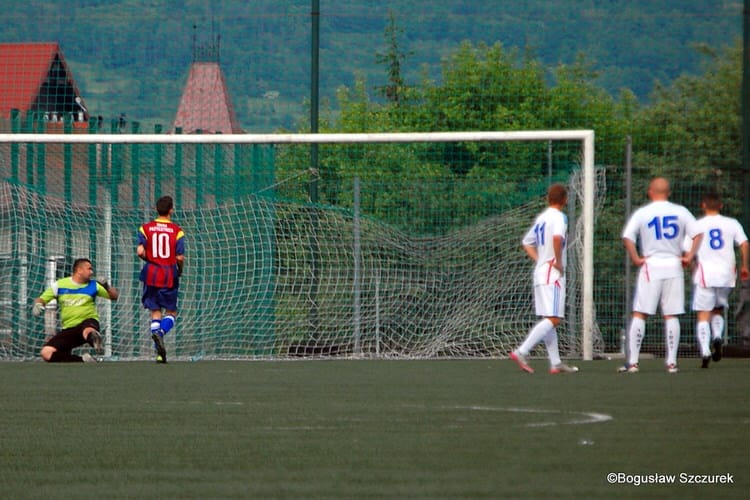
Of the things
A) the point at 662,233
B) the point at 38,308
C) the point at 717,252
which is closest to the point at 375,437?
the point at 662,233

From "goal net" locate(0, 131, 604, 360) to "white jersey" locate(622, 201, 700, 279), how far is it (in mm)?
3728

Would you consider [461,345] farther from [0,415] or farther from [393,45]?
[393,45]

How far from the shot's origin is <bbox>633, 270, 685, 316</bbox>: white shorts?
38.0 feet

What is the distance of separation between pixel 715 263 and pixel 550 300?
97.7 inches

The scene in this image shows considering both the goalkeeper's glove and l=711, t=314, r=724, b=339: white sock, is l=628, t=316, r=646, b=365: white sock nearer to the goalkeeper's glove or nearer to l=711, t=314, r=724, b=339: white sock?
l=711, t=314, r=724, b=339: white sock

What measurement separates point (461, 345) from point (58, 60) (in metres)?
7.71

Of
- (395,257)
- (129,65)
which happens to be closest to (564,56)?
(129,65)

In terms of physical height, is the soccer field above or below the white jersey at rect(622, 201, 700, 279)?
below

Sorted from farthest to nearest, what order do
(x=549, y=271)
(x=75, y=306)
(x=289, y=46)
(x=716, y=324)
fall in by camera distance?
(x=289, y=46) < (x=75, y=306) < (x=716, y=324) < (x=549, y=271)

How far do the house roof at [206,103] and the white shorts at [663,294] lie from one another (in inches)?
460

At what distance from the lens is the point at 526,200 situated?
16062mm

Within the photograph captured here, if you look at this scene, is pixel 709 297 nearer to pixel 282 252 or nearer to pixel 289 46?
pixel 282 252

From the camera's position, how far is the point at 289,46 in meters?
25.5

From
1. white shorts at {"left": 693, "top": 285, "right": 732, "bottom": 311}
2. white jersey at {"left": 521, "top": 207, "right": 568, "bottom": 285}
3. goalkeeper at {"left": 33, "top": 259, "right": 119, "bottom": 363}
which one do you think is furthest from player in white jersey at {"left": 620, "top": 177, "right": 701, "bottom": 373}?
goalkeeper at {"left": 33, "top": 259, "right": 119, "bottom": 363}
